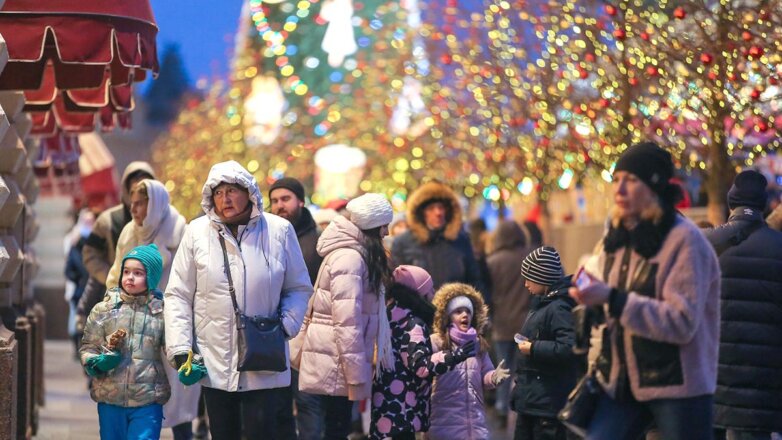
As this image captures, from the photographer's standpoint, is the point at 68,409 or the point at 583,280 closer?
the point at 583,280

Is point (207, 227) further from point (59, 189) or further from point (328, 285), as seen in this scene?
point (59, 189)

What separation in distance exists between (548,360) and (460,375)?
87 cm

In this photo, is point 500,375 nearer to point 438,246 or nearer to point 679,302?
point 679,302

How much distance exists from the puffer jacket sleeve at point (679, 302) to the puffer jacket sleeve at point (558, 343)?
2330mm

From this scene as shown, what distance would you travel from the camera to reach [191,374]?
8.30 meters

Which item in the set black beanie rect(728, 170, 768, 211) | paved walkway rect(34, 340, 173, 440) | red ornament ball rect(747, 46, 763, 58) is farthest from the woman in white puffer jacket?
paved walkway rect(34, 340, 173, 440)

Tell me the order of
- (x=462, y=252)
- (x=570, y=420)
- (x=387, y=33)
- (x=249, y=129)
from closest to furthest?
(x=570, y=420), (x=462, y=252), (x=387, y=33), (x=249, y=129)

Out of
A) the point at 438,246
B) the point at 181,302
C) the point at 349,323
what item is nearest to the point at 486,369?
the point at 349,323

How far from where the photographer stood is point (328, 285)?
31.4ft

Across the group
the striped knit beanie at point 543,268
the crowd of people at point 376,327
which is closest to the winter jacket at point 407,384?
the crowd of people at point 376,327

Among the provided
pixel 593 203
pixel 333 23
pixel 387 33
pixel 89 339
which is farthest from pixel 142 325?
pixel 333 23

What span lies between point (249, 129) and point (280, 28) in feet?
32.9

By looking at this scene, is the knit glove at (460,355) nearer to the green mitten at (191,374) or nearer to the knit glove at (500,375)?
the knit glove at (500,375)

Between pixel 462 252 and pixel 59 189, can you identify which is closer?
pixel 462 252
